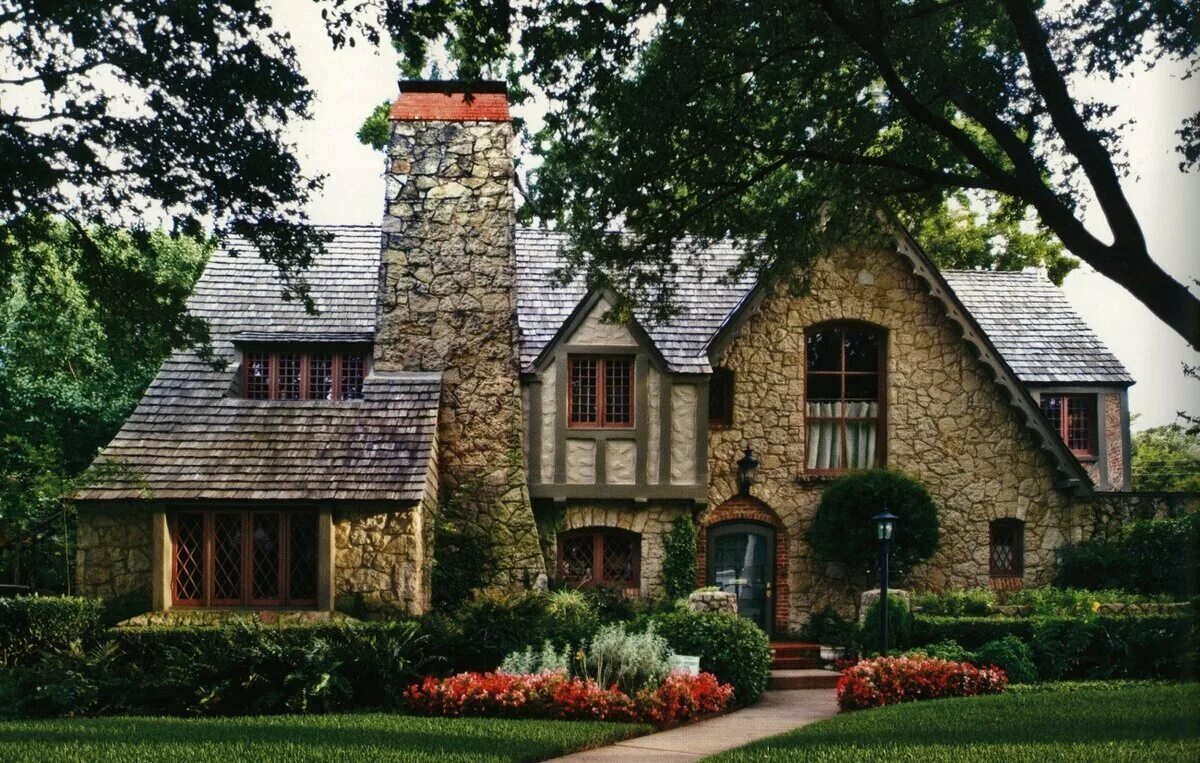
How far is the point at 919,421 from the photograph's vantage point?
20.9 meters

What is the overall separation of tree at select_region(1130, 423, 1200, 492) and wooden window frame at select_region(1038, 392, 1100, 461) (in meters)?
1.02

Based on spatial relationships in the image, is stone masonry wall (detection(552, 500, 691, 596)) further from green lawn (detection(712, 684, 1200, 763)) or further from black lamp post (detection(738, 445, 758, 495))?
green lawn (detection(712, 684, 1200, 763))

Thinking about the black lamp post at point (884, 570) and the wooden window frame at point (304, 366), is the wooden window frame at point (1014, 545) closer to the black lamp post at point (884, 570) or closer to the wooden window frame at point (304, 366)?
the black lamp post at point (884, 570)

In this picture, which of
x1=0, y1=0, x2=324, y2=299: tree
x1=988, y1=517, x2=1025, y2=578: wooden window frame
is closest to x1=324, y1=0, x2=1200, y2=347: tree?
x1=0, y1=0, x2=324, y2=299: tree

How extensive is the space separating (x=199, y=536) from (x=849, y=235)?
952 centimetres

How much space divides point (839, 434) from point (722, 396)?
6.91ft

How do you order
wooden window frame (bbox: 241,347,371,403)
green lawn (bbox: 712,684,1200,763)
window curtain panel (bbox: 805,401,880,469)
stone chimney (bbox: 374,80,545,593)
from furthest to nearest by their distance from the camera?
window curtain panel (bbox: 805,401,880,469) < wooden window frame (bbox: 241,347,371,403) < stone chimney (bbox: 374,80,545,593) < green lawn (bbox: 712,684,1200,763)

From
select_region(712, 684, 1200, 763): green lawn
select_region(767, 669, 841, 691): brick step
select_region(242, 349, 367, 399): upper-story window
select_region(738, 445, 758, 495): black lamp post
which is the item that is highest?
select_region(242, 349, 367, 399): upper-story window

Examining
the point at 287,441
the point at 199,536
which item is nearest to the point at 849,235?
the point at 287,441

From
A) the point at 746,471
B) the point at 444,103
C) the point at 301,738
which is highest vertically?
the point at 444,103

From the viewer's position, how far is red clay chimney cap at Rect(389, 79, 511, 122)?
62.4ft

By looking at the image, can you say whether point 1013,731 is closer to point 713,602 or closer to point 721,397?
point 713,602

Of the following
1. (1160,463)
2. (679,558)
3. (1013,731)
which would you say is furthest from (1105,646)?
(1160,463)

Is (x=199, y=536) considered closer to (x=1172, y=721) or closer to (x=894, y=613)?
(x=894, y=613)
